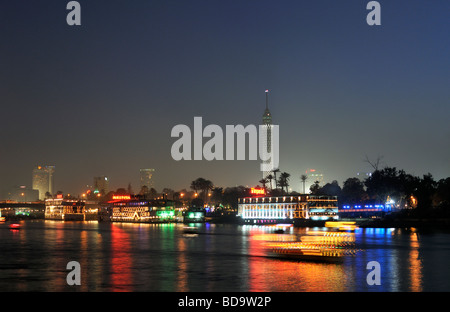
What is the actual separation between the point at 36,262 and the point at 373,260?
4615cm

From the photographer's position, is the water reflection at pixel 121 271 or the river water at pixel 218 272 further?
the water reflection at pixel 121 271

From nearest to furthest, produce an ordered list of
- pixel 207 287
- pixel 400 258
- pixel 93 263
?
pixel 207 287
pixel 93 263
pixel 400 258

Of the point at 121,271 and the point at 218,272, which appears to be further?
the point at 121,271

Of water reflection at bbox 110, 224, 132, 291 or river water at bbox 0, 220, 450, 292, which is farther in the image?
water reflection at bbox 110, 224, 132, 291

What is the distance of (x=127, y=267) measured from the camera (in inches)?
2418
